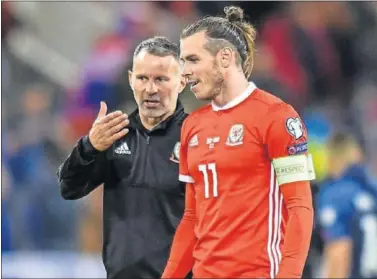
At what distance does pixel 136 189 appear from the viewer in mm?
3396

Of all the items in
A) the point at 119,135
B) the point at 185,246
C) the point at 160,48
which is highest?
the point at 160,48

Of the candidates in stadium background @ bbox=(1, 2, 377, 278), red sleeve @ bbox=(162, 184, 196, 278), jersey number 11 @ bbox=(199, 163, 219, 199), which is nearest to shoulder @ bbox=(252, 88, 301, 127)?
jersey number 11 @ bbox=(199, 163, 219, 199)

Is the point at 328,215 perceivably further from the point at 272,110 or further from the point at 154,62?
the point at 272,110

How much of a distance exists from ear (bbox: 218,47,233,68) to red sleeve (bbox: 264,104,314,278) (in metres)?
0.25

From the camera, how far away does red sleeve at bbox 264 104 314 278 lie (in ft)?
8.39

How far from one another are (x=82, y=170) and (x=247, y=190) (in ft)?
3.20

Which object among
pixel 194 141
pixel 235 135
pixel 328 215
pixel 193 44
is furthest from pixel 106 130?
pixel 328 215

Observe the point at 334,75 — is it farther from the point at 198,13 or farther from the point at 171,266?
the point at 171,266

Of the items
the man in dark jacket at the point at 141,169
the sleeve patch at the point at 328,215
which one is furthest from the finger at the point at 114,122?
the sleeve patch at the point at 328,215

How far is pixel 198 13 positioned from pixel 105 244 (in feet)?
13.8

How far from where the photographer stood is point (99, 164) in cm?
344

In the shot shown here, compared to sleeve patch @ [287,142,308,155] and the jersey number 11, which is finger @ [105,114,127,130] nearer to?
the jersey number 11

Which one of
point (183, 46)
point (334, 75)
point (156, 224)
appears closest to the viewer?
point (183, 46)

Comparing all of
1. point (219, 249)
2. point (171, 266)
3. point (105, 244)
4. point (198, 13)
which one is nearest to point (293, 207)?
point (219, 249)
